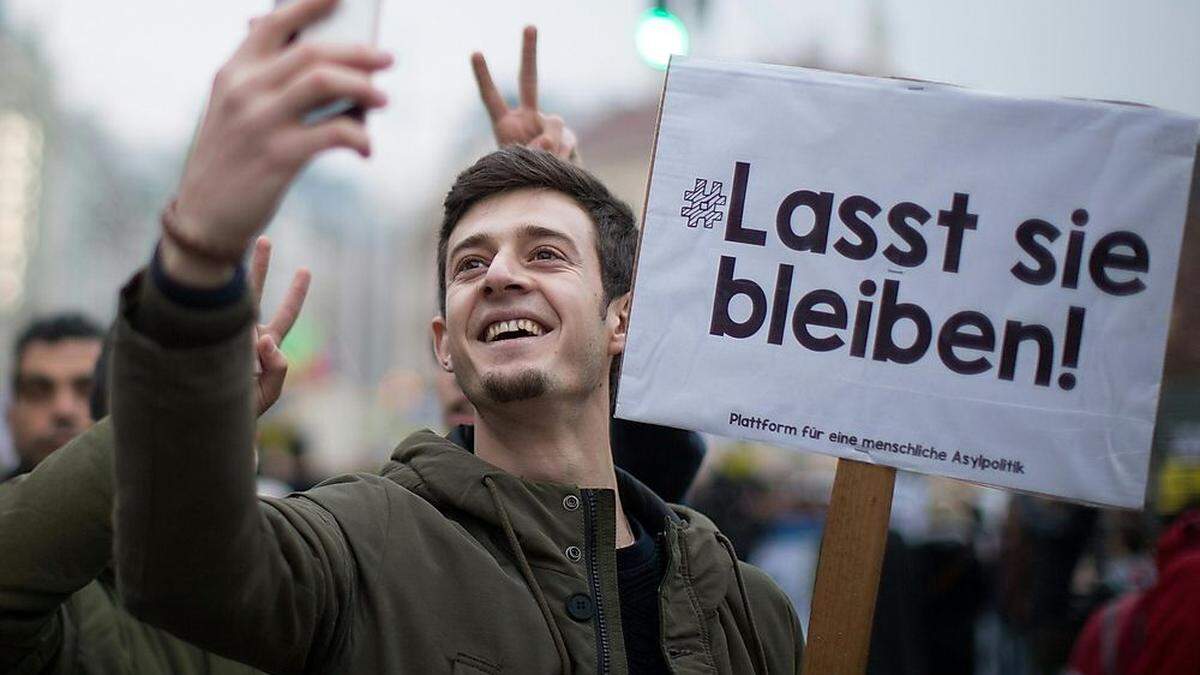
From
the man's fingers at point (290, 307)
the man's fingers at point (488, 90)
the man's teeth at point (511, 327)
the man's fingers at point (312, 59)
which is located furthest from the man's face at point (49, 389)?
the man's fingers at point (312, 59)

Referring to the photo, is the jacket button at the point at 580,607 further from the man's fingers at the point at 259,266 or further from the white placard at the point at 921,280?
the man's fingers at the point at 259,266

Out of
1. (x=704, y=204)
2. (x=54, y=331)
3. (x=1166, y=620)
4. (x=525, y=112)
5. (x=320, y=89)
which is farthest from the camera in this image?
(x=54, y=331)

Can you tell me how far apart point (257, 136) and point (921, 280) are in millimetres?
→ 1441

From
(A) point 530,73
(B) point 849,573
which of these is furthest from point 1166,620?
(A) point 530,73

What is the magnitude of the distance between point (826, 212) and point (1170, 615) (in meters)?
Answer: 2.33

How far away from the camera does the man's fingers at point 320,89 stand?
62.3 inches

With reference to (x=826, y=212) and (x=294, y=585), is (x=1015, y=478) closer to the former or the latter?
(x=826, y=212)

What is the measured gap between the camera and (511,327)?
269 centimetres

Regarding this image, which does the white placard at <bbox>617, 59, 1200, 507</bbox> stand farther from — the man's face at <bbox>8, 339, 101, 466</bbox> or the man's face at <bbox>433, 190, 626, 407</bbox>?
the man's face at <bbox>8, 339, 101, 466</bbox>

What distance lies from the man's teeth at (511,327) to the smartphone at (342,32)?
1.06 metres

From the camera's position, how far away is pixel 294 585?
6.50ft

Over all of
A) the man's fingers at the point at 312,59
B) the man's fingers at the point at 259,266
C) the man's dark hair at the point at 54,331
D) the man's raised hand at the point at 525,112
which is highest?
the man's raised hand at the point at 525,112

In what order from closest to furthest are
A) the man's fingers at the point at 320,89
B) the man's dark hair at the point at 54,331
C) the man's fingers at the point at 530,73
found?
the man's fingers at the point at 320,89
the man's fingers at the point at 530,73
the man's dark hair at the point at 54,331

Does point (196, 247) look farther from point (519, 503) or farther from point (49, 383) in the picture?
point (49, 383)
